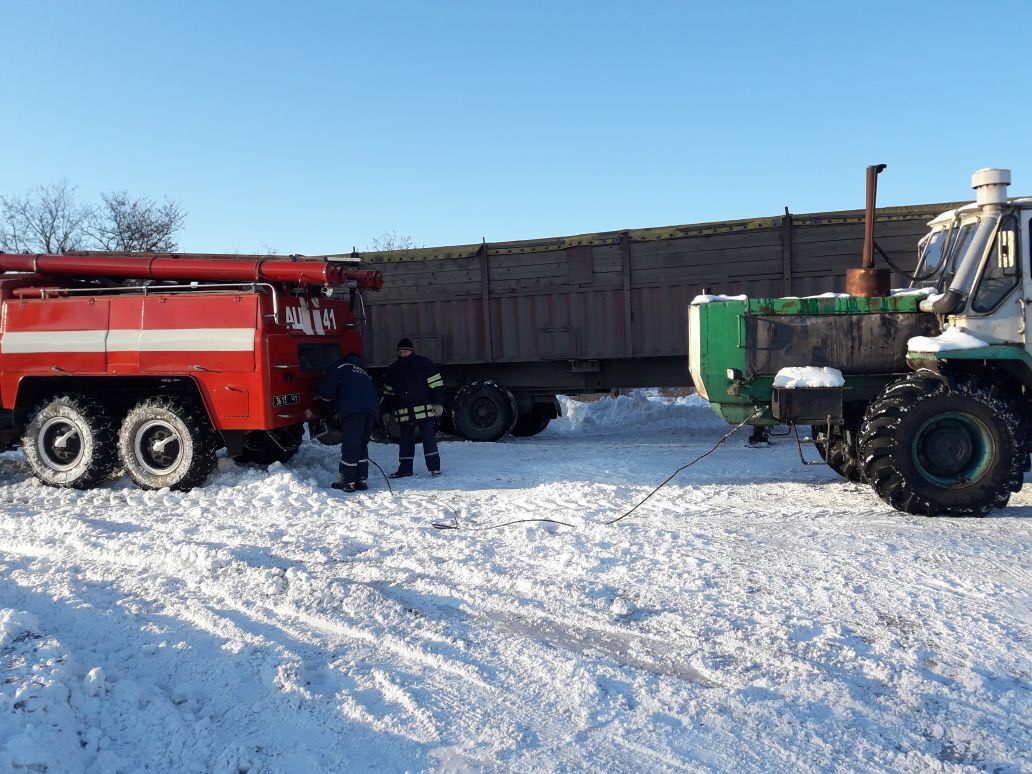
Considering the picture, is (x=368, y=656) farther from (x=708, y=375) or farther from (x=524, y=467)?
(x=524, y=467)

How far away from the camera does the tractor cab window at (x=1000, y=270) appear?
6.16 metres

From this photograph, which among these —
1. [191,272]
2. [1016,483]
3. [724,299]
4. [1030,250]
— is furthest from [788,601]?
[191,272]

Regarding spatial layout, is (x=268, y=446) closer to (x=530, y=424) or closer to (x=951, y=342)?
(x=530, y=424)

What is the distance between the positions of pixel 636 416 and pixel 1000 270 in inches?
330

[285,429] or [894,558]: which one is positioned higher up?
[285,429]

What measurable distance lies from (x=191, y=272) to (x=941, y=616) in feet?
24.4

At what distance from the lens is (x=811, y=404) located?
660cm

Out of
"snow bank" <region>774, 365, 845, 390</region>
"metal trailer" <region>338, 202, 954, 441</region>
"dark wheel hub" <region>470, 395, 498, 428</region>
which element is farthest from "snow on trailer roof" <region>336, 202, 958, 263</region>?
"snow bank" <region>774, 365, 845, 390</region>

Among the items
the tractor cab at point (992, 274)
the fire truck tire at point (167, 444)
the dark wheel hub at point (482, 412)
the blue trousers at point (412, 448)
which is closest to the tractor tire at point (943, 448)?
the tractor cab at point (992, 274)

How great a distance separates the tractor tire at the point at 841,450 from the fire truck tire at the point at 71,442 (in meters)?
7.33

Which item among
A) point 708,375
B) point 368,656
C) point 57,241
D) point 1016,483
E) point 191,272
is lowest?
point 368,656

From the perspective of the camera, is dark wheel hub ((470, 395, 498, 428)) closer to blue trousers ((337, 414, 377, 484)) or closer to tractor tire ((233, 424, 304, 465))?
tractor tire ((233, 424, 304, 465))

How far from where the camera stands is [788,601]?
14.1 ft

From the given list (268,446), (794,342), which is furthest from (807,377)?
(268,446)
